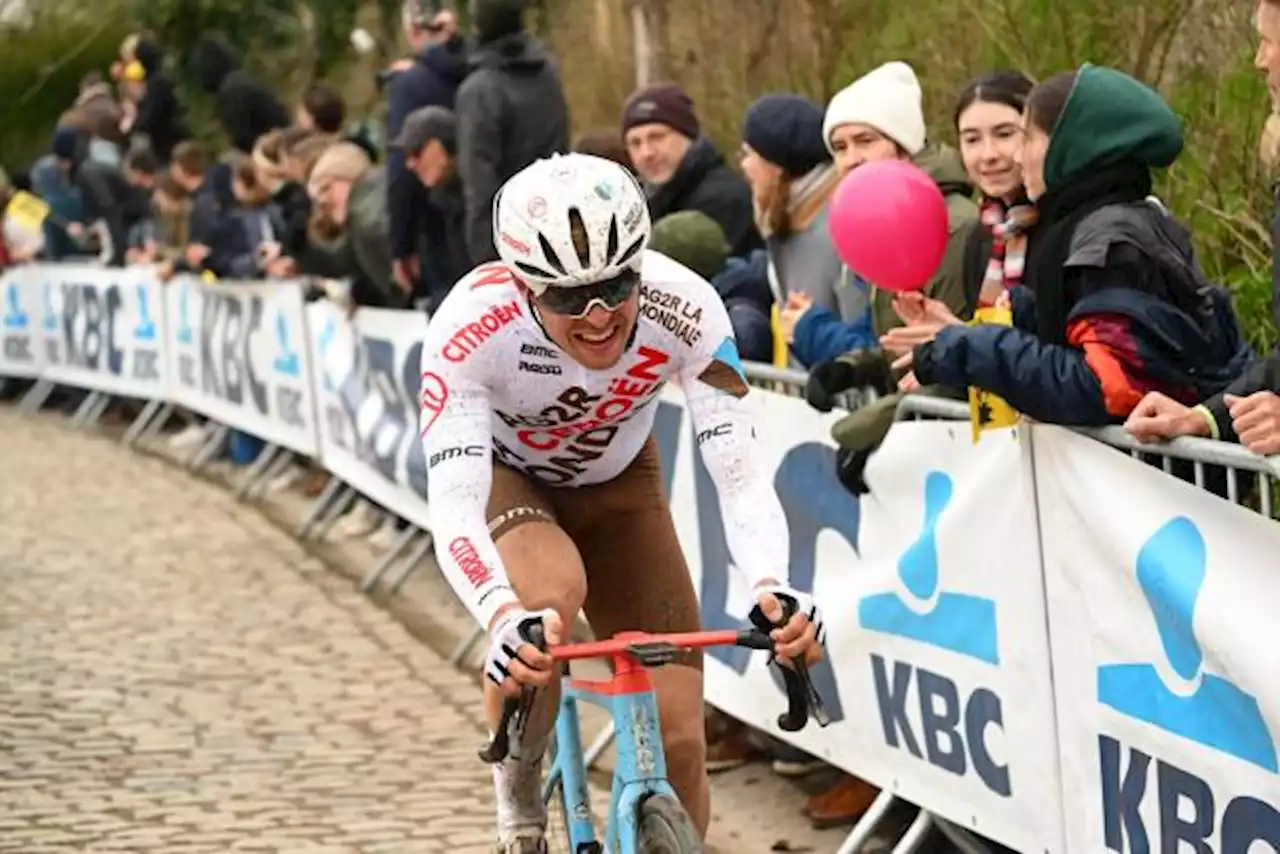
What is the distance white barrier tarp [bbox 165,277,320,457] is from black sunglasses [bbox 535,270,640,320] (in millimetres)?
9296

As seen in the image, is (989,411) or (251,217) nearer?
(989,411)

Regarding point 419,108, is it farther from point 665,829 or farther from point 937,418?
point 665,829

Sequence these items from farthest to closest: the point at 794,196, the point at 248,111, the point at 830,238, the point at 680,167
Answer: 1. the point at 248,111
2. the point at 680,167
3. the point at 794,196
4. the point at 830,238

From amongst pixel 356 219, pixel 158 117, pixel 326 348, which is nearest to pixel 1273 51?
pixel 356 219

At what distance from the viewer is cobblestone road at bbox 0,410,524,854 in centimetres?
801

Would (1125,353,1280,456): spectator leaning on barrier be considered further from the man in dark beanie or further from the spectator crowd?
the man in dark beanie

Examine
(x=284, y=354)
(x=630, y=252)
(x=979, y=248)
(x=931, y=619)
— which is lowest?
(x=284, y=354)

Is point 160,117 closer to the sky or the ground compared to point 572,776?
closer to the ground

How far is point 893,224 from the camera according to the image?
6457mm

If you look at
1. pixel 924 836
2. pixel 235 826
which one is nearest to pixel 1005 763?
pixel 924 836

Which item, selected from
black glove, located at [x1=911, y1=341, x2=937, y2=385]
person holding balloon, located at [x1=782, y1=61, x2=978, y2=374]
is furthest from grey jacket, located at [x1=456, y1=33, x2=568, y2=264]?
black glove, located at [x1=911, y1=341, x2=937, y2=385]

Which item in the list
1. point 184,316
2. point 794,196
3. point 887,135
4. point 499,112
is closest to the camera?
point 887,135

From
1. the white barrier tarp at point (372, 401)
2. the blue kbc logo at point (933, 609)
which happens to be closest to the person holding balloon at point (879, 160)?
the blue kbc logo at point (933, 609)

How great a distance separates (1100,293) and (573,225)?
134cm
